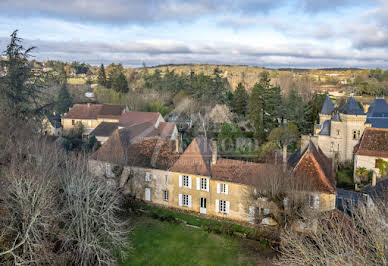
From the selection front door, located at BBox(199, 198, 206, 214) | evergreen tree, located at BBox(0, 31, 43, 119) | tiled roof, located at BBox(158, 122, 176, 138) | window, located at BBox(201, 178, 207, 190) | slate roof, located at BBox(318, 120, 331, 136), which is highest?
evergreen tree, located at BBox(0, 31, 43, 119)

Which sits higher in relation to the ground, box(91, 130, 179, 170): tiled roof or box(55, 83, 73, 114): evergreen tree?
box(55, 83, 73, 114): evergreen tree

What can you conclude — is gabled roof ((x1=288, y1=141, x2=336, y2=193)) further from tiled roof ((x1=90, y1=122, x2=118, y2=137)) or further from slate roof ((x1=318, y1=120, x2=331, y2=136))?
tiled roof ((x1=90, y1=122, x2=118, y2=137))

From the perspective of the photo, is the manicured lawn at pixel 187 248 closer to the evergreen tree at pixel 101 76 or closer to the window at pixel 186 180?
the window at pixel 186 180

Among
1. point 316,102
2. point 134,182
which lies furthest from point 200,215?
point 316,102

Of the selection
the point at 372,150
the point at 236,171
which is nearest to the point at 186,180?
the point at 236,171

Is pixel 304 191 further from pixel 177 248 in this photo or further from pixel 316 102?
pixel 316 102

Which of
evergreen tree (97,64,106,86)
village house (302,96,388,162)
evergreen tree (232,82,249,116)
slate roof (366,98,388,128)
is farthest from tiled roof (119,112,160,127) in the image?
evergreen tree (97,64,106,86)

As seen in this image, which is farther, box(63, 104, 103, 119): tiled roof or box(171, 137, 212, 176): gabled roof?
box(63, 104, 103, 119): tiled roof

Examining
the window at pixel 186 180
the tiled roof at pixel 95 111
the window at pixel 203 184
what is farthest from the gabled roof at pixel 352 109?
the tiled roof at pixel 95 111
